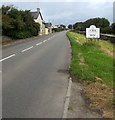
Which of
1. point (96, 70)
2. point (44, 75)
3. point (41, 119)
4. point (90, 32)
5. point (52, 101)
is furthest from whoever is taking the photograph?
point (90, 32)

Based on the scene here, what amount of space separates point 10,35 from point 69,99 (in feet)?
104

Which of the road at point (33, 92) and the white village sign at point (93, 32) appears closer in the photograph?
the road at point (33, 92)

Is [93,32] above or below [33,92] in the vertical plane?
above

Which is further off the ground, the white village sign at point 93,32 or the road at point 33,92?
the white village sign at point 93,32

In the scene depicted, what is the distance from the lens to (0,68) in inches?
438

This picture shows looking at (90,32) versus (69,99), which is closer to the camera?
(69,99)

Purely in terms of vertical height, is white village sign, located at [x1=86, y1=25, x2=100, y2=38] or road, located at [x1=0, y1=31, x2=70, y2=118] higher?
white village sign, located at [x1=86, y1=25, x2=100, y2=38]

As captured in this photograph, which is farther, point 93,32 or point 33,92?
point 93,32

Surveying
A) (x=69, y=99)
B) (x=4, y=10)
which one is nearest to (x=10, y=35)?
(x=4, y=10)

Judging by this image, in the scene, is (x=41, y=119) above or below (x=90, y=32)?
below

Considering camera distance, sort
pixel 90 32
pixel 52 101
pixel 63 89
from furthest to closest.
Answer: pixel 90 32 → pixel 63 89 → pixel 52 101

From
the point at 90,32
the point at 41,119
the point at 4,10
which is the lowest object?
the point at 41,119

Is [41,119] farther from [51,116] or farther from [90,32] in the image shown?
[90,32]

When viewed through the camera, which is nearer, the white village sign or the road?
the road
